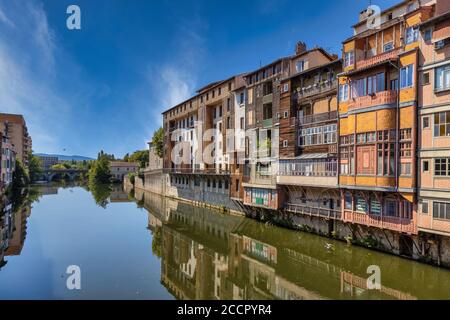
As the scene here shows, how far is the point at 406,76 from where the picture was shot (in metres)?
19.4

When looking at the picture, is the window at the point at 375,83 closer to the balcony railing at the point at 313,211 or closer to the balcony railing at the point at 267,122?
the balcony railing at the point at 313,211

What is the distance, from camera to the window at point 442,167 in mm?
17438

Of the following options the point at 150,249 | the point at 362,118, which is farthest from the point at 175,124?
the point at 362,118

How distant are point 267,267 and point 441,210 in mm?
10431

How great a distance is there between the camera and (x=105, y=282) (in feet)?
54.9

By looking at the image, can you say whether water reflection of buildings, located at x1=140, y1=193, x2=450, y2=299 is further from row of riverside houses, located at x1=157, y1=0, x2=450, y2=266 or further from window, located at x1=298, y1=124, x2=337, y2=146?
window, located at x1=298, y1=124, x2=337, y2=146

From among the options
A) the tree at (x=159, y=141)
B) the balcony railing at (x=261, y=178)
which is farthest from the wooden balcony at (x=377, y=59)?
the tree at (x=159, y=141)

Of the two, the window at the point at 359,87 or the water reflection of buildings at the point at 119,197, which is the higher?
the window at the point at 359,87

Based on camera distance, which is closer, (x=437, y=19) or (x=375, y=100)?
(x=437, y=19)

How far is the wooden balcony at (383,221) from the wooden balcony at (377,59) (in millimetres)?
10223

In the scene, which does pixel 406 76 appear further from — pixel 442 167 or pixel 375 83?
pixel 442 167

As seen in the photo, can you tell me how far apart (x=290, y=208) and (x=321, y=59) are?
1496 centimetres

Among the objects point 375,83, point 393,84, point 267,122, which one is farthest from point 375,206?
point 267,122
